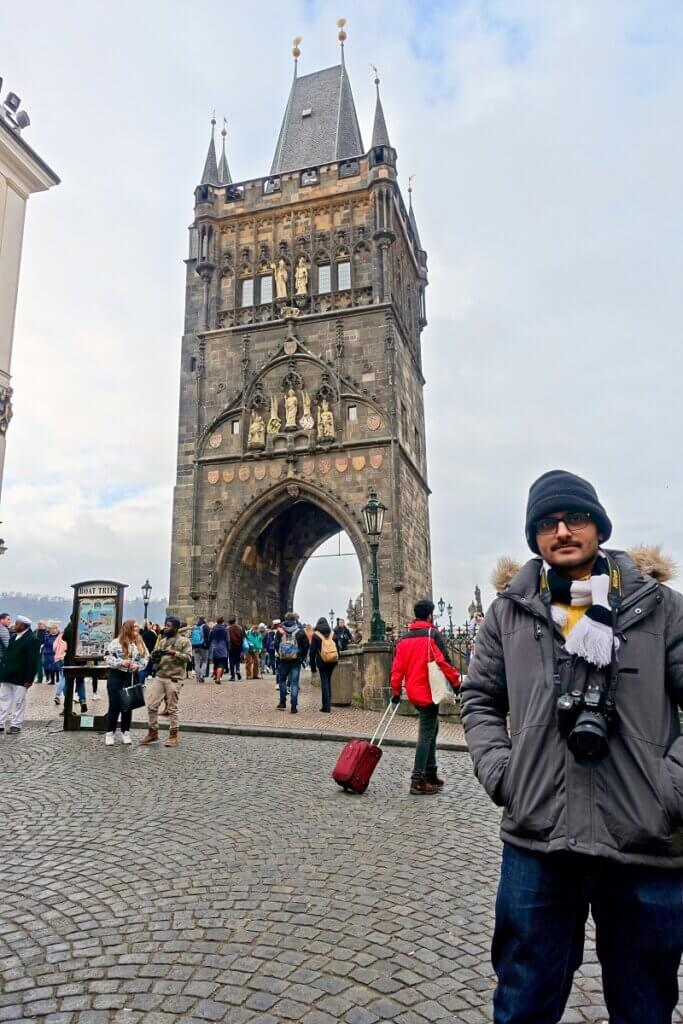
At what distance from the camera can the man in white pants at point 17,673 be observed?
8758 mm

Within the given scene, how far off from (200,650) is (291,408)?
967 cm

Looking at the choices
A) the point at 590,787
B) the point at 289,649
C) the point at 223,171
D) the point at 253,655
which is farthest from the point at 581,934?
the point at 223,171

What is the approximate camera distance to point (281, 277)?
24250mm

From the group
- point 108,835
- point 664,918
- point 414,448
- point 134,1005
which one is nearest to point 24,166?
point 108,835

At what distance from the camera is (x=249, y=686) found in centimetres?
1509

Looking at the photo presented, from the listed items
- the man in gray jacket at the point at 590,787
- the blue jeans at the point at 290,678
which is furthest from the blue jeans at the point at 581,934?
the blue jeans at the point at 290,678

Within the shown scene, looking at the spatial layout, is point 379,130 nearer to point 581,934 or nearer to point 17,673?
point 17,673

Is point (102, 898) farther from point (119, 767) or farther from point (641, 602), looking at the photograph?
point (119, 767)

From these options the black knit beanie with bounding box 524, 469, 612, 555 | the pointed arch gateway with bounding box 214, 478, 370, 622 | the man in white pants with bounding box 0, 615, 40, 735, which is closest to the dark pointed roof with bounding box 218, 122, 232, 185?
the pointed arch gateway with bounding box 214, 478, 370, 622

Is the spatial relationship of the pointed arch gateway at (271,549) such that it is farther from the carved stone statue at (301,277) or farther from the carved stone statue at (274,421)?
the carved stone statue at (301,277)

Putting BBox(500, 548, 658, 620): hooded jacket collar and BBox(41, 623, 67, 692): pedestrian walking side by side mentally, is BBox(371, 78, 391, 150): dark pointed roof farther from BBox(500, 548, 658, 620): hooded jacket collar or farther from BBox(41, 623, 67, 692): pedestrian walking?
BBox(500, 548, 658, 620): hooded jacket collar

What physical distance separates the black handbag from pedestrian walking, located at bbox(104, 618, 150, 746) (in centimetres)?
10

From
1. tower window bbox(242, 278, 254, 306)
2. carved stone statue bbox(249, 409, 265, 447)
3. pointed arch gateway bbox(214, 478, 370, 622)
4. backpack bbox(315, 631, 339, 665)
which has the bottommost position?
backpack bbox(315, 631, 339, 665)

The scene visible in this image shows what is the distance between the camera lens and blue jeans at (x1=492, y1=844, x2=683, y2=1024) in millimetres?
1564
